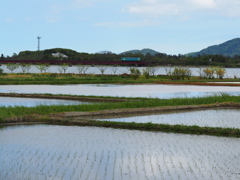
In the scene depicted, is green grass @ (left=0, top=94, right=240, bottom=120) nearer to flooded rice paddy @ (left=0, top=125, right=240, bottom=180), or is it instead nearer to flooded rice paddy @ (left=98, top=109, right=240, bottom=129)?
flooded rice paddy @ (left=98, top=109, right=240, bottom=129)

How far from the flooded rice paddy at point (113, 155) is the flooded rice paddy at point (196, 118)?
2.26m

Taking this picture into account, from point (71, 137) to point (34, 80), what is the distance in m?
31.5

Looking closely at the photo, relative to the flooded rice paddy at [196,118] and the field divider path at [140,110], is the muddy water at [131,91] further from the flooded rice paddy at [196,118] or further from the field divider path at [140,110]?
the flooded rice paddy at [196,118]

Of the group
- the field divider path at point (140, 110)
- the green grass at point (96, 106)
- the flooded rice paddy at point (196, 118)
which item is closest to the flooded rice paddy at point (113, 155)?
the flooded rice paddy at point (196, 118)

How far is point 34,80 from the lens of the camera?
4147cm

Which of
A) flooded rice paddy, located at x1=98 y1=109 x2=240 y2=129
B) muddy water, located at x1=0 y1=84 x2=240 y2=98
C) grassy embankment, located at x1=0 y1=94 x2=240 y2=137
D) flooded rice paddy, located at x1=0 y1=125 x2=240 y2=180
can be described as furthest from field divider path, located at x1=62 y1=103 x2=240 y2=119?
muddy water, located at x1=0 y1=84 x2=240 y2=98

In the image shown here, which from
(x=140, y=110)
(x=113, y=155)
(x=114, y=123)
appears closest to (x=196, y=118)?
(x=140, y=110)

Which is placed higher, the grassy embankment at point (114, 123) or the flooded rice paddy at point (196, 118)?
the grassy embankment at point (114, 123)

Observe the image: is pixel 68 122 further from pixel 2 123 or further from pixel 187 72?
pixel 187 72

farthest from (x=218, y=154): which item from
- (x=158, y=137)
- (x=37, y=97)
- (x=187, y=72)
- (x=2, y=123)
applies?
(x=187, y=72)

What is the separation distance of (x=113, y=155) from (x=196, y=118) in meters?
7.02

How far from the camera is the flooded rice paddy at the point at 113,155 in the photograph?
7230 millimetres

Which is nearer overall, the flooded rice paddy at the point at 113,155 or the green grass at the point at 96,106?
the flooded rice paddy at the point at 113,155

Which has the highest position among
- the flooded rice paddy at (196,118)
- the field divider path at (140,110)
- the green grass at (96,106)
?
the green grass at (96,106)
